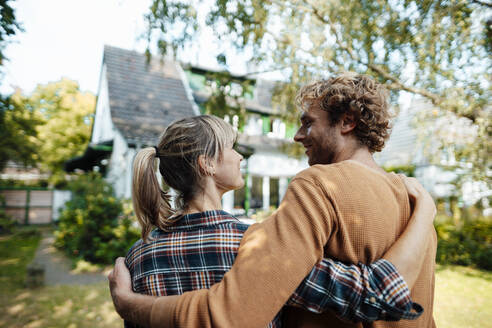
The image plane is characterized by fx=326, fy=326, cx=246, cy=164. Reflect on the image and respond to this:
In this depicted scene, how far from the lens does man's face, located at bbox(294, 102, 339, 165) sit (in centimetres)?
170

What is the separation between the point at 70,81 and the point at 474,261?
33.6m

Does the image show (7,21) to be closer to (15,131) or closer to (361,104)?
(15,131)

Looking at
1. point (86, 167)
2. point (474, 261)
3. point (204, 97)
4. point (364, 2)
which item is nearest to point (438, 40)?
point (364, 2)

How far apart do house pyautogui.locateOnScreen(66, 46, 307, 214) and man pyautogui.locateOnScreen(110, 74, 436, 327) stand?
10.8 m

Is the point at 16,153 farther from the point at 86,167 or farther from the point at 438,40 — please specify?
the point at 86,167

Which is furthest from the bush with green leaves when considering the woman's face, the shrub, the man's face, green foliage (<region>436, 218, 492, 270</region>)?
green foliage (<region>436, 218, 492, 270</region>)

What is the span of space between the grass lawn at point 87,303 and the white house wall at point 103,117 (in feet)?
29.9

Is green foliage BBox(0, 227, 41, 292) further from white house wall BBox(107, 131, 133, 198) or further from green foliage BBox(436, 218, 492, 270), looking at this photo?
green foliage BBox(436, 218, 492, 270)

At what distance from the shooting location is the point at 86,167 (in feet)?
66.8

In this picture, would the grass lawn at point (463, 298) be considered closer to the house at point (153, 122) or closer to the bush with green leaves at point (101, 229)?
the house at point (153, 122)

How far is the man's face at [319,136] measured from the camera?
1.70m

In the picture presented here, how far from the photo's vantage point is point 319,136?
1731mm

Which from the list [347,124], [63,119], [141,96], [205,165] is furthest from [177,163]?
[63,119]

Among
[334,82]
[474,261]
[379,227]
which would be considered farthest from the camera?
[474,261]
